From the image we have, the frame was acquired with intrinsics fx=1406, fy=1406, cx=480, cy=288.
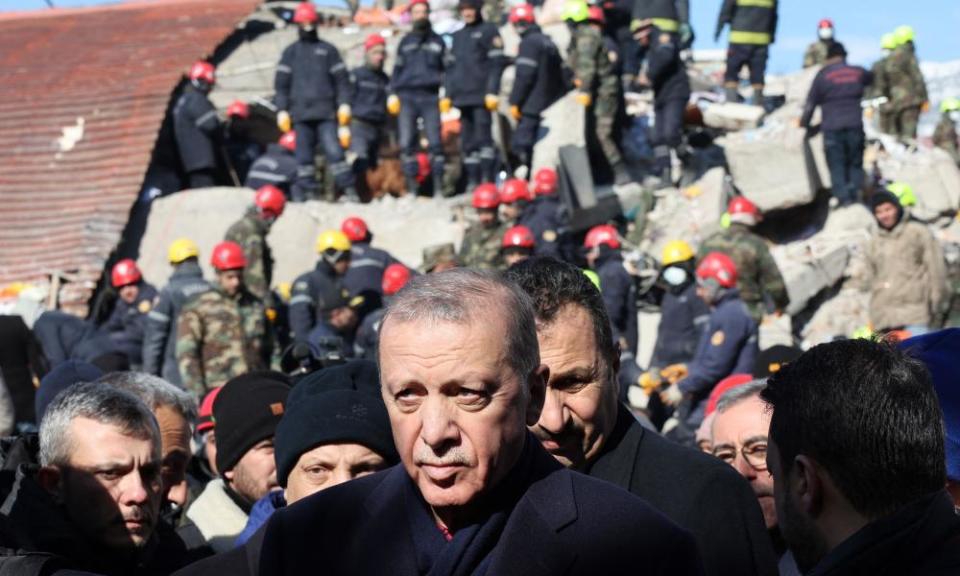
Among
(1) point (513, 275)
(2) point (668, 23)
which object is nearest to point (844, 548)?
(1) point (513, 275)

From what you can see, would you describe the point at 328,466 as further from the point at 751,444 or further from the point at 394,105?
the point at 394,105

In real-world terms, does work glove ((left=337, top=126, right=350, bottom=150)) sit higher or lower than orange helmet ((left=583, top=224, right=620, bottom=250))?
lower

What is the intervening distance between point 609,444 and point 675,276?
314 inches

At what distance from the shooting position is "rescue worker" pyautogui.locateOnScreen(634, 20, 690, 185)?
55.0ft

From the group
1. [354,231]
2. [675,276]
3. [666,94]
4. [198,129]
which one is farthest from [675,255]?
[198,129]

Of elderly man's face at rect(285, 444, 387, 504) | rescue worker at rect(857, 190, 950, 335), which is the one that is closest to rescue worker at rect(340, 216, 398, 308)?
rescue worker at rect(857, 190, 950, 335)

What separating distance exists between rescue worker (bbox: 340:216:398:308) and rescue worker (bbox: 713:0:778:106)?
24.1 ft

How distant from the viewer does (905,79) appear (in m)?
19.4

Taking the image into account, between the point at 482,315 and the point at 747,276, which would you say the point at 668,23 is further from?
the point at 482,315

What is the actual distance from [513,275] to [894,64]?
17.0 meters

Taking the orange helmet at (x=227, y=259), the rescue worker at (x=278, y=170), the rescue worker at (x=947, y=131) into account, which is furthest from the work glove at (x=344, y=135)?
the rescue worker at (x=947, y=131)

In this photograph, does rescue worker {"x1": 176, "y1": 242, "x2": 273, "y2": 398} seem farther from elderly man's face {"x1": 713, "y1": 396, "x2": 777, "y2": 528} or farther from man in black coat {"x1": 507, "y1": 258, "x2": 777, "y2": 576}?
man in black coat {"x1": 507, "y1": 258, "x2": 777, "y2": 576}

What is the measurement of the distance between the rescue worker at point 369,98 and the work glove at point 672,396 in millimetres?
6927

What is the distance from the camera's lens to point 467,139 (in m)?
16.4
